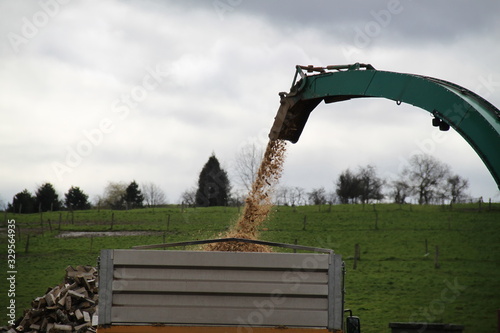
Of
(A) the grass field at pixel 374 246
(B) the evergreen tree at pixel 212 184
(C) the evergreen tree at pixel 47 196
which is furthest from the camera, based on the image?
(B) the evergreen tree at pixel 212 184

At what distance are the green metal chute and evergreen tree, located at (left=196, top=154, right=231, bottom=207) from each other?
61.7m

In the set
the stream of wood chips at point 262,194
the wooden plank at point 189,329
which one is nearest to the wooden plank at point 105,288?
the wooden plank at point 189,329

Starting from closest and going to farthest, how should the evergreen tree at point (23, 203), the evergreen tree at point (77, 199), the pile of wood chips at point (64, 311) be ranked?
the pile of wood chips at point (64, 311) < the evergreen tree at point (23, 203) < the evergreen tree at point (77, 199)

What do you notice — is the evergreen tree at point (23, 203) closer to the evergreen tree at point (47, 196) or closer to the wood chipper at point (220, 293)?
the evergreen tree at point (47, 196)

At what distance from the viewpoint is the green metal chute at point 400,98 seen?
6391mm

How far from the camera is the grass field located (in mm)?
23672

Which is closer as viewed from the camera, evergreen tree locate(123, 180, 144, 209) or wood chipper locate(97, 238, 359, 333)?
wood chipper locate(97, 238, 359, 333)

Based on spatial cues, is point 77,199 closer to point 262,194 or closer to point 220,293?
point 262,194

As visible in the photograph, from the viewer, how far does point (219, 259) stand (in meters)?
6.24

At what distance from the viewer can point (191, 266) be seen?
627 cm

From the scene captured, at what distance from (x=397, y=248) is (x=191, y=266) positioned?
109ft

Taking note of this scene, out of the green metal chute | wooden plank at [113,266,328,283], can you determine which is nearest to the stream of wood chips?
the green metal chute

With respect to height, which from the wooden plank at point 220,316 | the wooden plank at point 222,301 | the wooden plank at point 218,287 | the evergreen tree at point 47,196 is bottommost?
the wooden plank at point 220,316

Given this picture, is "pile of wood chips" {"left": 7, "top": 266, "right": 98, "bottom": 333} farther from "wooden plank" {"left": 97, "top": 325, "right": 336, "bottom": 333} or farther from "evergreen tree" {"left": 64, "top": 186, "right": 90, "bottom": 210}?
"evergreen tree" {"left": 64, "top": 186, "right": 90, "bottom": 210}
